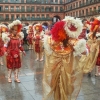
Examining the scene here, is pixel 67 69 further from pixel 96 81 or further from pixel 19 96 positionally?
pixel 96 81

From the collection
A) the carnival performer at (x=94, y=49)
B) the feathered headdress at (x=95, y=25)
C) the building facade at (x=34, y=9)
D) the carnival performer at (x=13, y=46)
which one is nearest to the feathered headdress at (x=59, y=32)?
the carnival performer at (x=13, y=46)

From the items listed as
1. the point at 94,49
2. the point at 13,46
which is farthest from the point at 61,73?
the point at 94,49

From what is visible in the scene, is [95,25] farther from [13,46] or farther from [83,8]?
[83,8]

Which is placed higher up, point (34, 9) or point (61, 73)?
point (34, 9)

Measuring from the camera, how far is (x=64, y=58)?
15.1 ft

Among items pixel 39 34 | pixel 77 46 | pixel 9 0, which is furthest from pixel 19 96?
pixel 9 0

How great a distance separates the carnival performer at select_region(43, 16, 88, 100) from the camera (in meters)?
4.58

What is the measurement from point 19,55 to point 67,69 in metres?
2.88

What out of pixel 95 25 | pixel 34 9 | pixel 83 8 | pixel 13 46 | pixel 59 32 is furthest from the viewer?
pixel 34 9

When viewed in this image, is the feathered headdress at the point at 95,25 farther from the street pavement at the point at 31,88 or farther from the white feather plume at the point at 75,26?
the white feather plume at the point at 75,26

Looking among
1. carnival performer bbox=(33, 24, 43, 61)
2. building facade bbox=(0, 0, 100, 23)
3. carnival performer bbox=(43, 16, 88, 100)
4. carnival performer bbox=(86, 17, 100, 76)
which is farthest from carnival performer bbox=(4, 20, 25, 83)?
building facade bbox=(0, 0, 100, 23)

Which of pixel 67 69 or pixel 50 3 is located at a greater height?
pixel 50 3

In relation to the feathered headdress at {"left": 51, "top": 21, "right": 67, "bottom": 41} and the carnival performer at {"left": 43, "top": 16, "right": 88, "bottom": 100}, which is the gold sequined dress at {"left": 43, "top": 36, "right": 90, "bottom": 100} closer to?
the carnival performer at {"left": 43, "top": 16, "right": 88, "bottom": 100}

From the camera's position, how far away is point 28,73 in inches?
335
